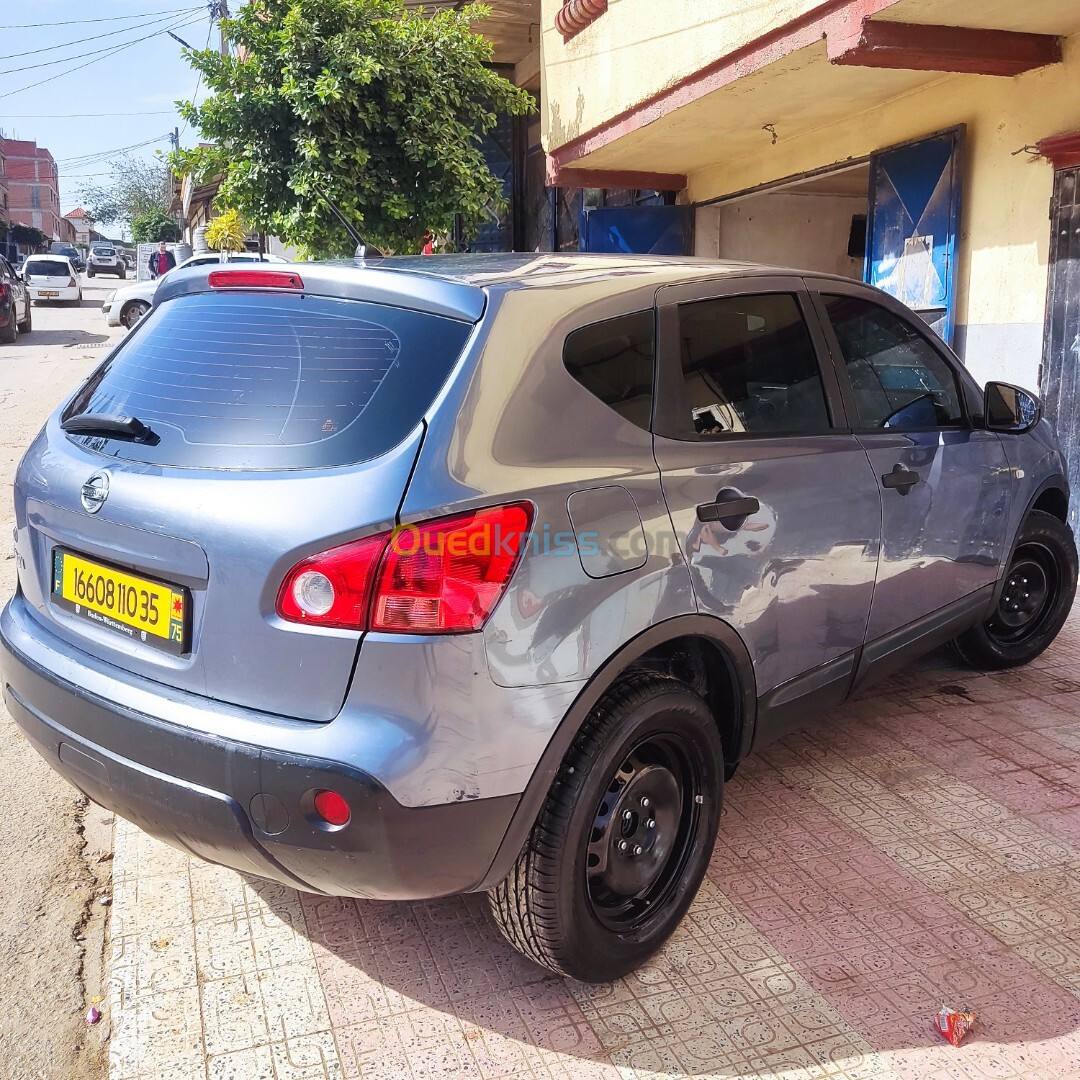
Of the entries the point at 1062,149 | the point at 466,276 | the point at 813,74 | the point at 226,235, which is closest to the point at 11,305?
the point at 226,235

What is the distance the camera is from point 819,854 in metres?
3.09

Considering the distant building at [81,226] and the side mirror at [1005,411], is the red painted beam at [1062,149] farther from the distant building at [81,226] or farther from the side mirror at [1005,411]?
the distant building at [81,226]

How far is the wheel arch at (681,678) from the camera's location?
2166 mm

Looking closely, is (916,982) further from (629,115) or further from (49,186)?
(49,186)

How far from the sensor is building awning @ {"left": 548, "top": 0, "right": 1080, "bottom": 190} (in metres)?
5.46

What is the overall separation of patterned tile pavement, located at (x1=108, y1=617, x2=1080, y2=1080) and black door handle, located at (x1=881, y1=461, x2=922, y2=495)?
1.04 meters

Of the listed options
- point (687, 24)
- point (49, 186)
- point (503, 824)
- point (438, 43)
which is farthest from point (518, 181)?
point (49, 186)

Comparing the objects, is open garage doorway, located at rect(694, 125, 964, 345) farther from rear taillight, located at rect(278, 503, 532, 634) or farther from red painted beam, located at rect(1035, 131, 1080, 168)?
rear taillight, located at rect(278, 503, 532, 634)

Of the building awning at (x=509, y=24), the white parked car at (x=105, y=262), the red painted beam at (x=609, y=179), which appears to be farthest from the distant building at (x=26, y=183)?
the red painted beam at (x=609, y=179)

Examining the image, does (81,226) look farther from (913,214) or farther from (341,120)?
(913,214)

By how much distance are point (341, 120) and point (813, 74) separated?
392 centimetres

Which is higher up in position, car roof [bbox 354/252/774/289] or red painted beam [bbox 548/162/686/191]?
→ red painted beam [bbox 548/162/686/191]

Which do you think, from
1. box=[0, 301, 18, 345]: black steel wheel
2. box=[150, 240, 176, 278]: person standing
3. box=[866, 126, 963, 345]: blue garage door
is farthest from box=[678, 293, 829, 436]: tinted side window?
box=[150, 240, 176, 278]: person standing

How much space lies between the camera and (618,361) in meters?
2.48
